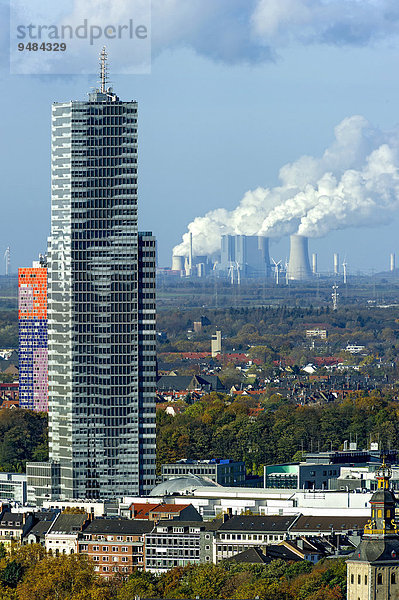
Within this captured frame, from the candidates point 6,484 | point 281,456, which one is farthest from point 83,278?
point 281,456

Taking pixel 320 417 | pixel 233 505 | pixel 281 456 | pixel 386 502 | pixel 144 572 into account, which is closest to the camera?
pixel 386 502

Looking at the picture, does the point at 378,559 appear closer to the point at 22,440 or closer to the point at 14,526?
the point at 14,526

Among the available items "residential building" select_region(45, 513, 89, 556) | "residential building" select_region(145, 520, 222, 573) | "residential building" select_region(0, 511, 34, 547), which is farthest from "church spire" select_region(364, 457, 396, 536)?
"residential building" select_region(0, 511, 34, 547)

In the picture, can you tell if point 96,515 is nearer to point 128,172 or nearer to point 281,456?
point 128,172

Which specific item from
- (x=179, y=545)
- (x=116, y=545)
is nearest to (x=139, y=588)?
(x=179, y=545)

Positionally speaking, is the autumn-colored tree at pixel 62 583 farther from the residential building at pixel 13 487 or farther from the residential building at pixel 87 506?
the residential building at pixel 13 487

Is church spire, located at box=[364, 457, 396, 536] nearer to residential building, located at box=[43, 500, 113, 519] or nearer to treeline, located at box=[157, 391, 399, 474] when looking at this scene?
residential building, located at box=[43, 500, 113, 519]
